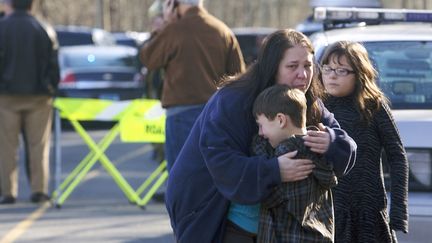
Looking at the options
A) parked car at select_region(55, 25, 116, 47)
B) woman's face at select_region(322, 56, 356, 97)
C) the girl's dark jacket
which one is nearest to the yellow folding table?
woman's face at select_region(322, 56, 356, 97)

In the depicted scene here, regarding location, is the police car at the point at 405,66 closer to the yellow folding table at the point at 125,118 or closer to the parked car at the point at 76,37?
the yellow folding table at the point at 125,118

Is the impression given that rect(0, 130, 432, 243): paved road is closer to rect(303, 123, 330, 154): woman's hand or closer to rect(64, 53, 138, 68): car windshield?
rect(303, 123, 330, 154): woman's hand

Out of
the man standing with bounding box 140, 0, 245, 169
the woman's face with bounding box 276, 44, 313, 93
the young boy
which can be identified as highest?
the woman's face with bounding box 276, 44, 313, 93

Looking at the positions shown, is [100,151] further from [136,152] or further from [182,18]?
[136,152]

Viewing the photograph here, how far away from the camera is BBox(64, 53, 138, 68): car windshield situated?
2194 cm

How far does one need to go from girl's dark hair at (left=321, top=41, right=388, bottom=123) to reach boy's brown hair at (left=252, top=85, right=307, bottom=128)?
105cm

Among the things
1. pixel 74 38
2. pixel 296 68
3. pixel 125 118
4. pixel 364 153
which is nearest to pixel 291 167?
pixel 296 68

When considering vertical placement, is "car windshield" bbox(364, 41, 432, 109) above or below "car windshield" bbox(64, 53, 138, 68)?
above

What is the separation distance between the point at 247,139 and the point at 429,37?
11.0ft

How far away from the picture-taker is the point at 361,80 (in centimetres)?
545

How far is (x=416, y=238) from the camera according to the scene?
6316 millimetres

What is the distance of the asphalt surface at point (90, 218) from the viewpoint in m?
9.38

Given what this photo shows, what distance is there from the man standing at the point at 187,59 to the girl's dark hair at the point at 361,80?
300 centimetres

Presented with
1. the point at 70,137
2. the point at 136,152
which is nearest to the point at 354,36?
the point at 136,152
